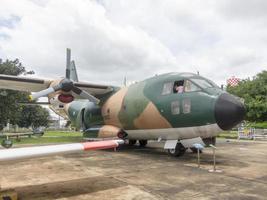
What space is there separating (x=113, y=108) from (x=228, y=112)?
25.3 ft

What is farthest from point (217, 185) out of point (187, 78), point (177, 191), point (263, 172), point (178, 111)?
point (187, 78)

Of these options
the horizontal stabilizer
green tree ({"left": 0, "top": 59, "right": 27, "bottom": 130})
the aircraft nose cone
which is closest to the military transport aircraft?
the aircraft nose cone

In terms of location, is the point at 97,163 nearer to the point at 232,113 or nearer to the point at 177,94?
the point at 177,94

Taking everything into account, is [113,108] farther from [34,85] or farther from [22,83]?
[22,83]

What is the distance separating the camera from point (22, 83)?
1820 centimetres

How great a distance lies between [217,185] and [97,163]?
5.53m

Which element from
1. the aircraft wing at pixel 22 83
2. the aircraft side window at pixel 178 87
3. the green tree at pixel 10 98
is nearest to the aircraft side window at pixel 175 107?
the aircraft side window at pixel 178 87

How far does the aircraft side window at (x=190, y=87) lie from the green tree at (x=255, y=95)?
31487 mm

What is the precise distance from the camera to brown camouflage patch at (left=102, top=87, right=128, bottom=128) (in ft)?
55.8

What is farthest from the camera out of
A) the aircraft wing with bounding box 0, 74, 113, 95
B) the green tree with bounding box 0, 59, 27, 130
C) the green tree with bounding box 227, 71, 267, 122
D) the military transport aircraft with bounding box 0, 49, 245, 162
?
the green tree with bounding box 227, 71, 267, 122

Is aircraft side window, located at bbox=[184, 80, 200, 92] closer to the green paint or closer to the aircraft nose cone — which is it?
the aircraft nose cone

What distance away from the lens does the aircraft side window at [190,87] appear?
12.6m

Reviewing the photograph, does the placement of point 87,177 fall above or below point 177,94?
below

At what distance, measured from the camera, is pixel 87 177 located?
880 centimetres
